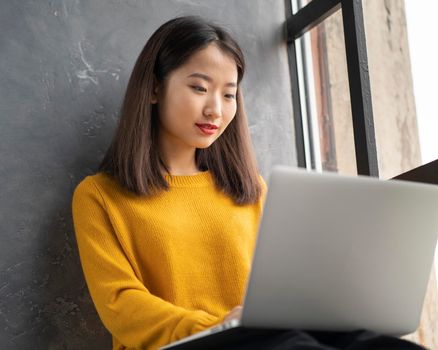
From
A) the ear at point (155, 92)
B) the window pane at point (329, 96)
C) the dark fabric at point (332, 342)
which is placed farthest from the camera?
the window pane at point (329, 96)

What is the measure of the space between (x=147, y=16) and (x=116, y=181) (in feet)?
1.99

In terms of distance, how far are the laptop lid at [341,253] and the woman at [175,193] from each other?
0.48 metres

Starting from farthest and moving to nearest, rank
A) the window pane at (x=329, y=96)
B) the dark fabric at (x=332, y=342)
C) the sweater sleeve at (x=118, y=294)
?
the window pane at (x=329, y=96) < the sweater sleeve at (x=118, y=294) < the dark fabric at (x=332, y=342)

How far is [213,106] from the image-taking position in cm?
185

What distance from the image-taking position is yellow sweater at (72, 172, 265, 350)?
5.44ft

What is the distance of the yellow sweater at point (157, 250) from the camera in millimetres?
1658

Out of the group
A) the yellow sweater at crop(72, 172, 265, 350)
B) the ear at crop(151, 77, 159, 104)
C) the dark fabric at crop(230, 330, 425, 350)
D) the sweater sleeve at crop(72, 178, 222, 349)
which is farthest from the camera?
the ear at crop(151, 77, 159, 104)

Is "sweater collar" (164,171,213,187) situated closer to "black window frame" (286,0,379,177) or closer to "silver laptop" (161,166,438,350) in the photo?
"black window frame" (286,0,379,177)

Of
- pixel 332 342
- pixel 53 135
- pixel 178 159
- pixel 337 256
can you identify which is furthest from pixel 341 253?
pixel 53 135

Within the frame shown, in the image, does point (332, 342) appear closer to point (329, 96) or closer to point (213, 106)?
point (213, 106)

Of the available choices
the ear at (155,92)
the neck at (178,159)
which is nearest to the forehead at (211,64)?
the ear at (155,92)

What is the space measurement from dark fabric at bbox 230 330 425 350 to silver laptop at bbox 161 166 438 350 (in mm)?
28

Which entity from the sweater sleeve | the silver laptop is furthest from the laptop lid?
the sweater sleeve

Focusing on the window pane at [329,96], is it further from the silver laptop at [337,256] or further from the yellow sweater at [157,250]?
the silver laptop at [337,256]
